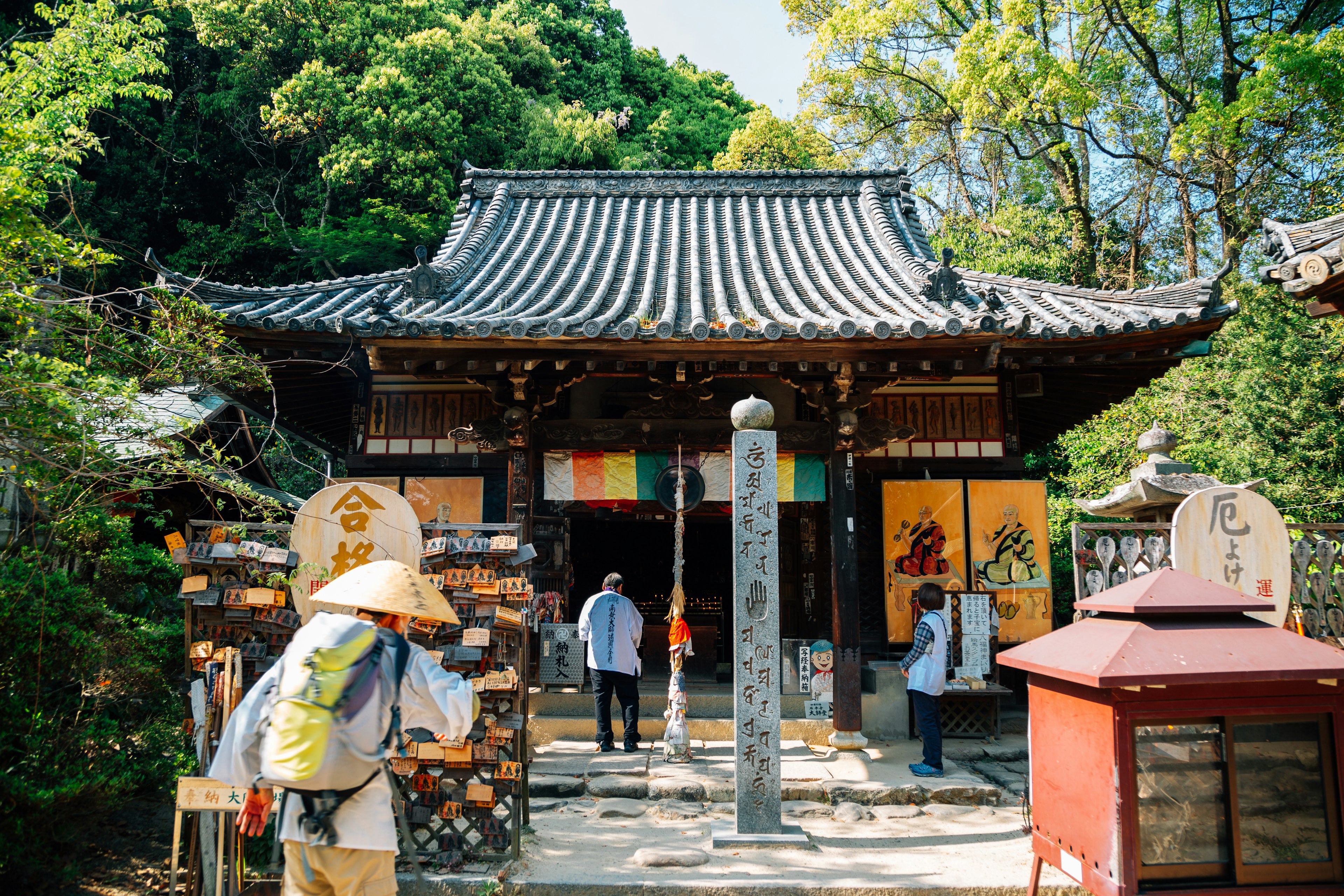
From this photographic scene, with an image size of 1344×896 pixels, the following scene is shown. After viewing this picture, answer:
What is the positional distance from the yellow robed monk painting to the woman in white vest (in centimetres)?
224

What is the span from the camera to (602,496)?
8.28 meters

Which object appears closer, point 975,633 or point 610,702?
point 610,702

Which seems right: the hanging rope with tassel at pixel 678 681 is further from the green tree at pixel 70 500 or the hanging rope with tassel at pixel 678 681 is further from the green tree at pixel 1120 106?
the green tree at pixel 1120 106

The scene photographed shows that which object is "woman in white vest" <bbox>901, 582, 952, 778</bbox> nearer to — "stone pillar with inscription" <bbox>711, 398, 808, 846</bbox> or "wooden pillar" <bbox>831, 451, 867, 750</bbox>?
"wooden pillar" <bbox>831, 451, 867, 750</bbox>

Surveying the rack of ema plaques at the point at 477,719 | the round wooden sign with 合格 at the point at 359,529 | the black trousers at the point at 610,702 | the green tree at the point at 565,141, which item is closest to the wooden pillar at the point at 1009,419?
the black trousers at the point at 610,702

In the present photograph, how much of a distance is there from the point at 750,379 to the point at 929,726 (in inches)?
165

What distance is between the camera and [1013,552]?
906 cm

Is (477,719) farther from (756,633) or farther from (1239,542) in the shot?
(1239,542)

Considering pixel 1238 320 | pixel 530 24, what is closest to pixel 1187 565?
pixel 1238 320

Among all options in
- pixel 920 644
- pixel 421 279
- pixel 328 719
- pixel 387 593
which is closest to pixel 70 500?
pixel 387 593

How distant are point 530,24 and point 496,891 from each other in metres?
27.0

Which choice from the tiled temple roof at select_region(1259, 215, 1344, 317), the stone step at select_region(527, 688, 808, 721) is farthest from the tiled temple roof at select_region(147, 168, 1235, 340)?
the stone step at select_region(527, 688, 808, 721)

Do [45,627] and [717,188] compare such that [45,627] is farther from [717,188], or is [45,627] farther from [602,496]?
[717,188]

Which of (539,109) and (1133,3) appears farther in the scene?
(539,109)
